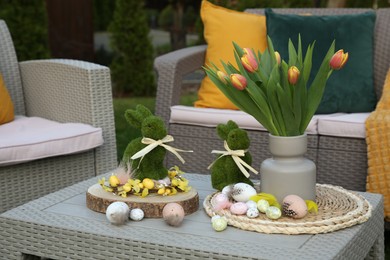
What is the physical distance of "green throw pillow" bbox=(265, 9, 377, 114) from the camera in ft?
A: 9.81

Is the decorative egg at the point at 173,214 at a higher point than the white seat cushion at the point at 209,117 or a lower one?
higher

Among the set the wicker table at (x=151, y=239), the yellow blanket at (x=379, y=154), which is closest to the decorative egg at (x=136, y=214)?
the wicker table at (x=151, y=239)

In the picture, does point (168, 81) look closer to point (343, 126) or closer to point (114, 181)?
point (343, 126)

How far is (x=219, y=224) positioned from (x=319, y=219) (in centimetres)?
25

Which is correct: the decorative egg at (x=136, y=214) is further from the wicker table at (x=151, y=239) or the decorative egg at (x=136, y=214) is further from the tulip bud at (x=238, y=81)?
the tulip bud at (x=238, y=81)

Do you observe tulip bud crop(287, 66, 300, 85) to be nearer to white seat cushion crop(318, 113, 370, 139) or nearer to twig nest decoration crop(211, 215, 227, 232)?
twig nest decoration crop(211, 215, 227, 232)

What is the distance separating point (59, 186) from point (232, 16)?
115 centimetres

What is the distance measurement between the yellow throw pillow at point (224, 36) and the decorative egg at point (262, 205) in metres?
1.39

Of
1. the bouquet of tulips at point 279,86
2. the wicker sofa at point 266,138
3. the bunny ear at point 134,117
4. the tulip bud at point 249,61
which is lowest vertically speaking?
the wicker sofa at point 266,138

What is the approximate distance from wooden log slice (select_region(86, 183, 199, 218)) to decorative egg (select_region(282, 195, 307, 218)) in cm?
25

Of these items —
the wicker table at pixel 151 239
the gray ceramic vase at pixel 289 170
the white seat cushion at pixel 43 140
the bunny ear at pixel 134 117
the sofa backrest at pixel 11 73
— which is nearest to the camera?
the wicker table at pixel 151 239

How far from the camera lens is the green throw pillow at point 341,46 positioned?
2.99 m

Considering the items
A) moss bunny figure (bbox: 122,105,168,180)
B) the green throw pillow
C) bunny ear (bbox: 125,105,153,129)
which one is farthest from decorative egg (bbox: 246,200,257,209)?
the green throw pillow

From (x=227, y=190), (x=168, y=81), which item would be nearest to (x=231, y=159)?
(x=227, y=190)
